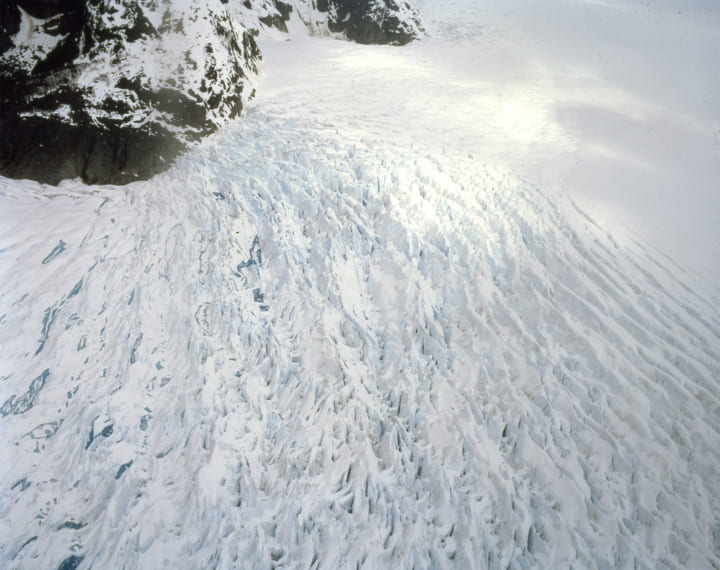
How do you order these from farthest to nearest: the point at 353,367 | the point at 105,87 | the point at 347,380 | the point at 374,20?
1. the point at 374,20
2. the point at 105,87
3. the point at 353,367
4. the point at 347,380

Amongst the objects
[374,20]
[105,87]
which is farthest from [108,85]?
[374,20]

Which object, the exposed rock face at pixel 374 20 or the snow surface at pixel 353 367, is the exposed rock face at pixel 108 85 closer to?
the snow surface at pixel 353 367

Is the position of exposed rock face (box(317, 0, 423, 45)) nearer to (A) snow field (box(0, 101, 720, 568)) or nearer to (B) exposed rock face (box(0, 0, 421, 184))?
(B) exposed rock face (box(0, 0, 421, 184))

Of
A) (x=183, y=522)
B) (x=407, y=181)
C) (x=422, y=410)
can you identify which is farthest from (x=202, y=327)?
(x=407, y=181)

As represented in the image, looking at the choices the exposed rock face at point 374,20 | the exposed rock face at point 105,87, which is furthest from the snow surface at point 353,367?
the exposed rock face at point 374,20

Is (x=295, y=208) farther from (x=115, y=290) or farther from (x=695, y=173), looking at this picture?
(x=695, y=173)

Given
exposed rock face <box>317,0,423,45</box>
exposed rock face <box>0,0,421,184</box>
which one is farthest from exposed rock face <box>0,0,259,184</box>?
exposed rock face <box>317,0,423,45</box>

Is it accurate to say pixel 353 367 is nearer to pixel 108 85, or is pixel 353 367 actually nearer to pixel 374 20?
pixel 108 85
